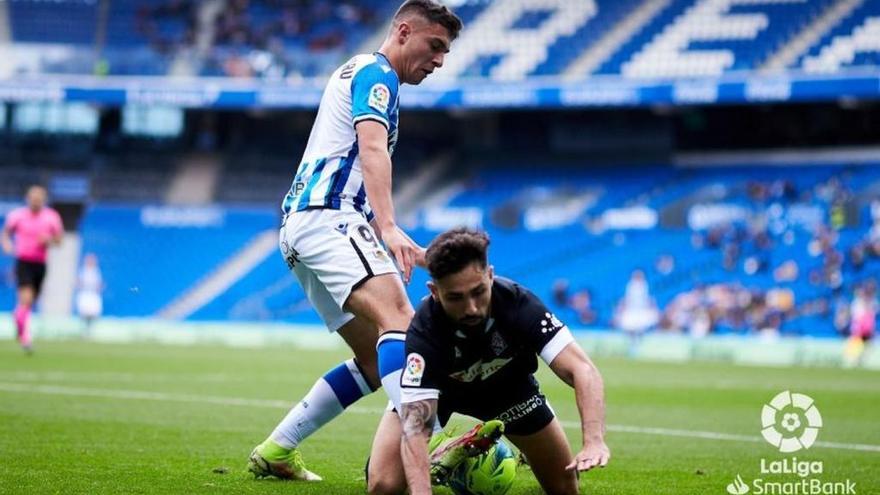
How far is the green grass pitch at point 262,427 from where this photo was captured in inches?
273

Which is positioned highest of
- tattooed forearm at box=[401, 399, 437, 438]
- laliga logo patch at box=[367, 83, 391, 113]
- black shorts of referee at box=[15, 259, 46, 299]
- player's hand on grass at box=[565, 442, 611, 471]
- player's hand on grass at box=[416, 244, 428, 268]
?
black shorts of referee at box=[15, 259, 46, 299]

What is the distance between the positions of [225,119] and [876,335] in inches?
875

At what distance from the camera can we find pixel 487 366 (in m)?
6.06

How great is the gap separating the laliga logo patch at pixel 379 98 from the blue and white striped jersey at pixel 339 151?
1.9 inches

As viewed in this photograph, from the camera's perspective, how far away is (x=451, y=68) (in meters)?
39.3

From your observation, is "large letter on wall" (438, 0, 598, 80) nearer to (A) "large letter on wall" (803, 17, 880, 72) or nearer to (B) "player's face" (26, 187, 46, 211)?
(A) "large letter on wall" (803, 17, 880, 72)

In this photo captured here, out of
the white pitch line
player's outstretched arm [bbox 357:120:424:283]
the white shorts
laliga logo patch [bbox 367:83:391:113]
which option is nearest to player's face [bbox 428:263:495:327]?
player's outstretched arm [bbox 357:120:424:283]

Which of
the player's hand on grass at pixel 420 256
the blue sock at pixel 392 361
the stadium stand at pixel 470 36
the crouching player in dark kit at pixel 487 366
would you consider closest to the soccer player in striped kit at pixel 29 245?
the blue sock at pixel 392 361

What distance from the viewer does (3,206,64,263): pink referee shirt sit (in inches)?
792

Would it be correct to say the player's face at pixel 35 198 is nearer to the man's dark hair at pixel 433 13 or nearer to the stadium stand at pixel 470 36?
the man's dark hair at pixel 433 13

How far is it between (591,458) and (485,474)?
1.26 m

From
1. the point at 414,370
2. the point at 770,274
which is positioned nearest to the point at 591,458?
the point at 414,370

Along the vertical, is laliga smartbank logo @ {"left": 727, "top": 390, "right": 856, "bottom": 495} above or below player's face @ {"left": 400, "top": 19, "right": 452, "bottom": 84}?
below

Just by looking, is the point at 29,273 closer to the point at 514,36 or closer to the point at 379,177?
the point at 379,177
